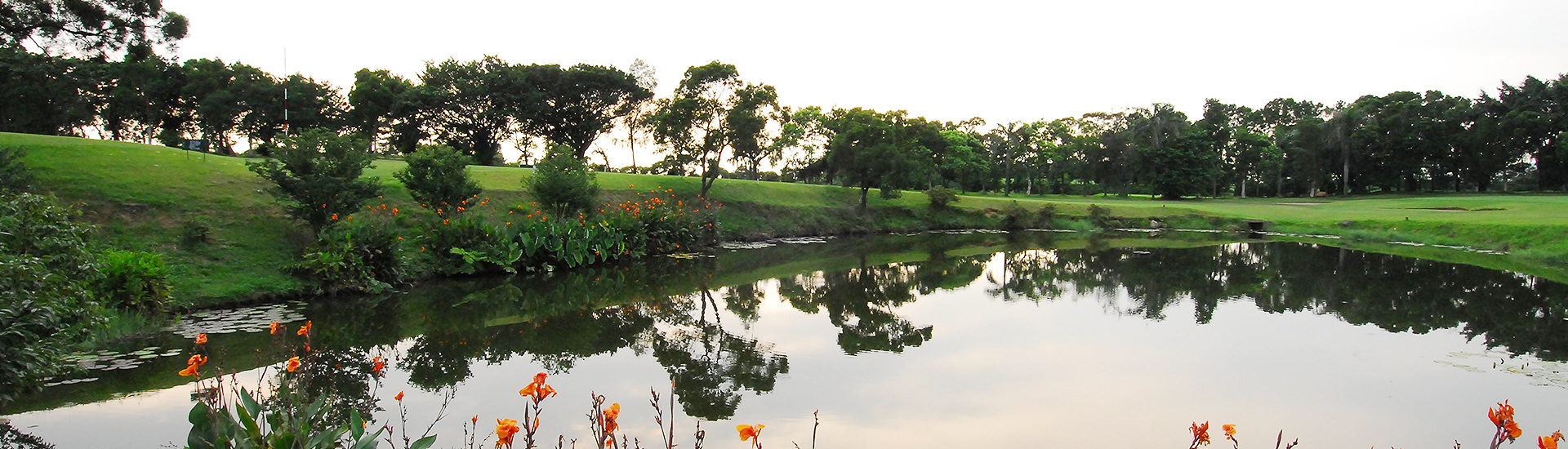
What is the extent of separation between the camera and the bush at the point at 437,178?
18984mm

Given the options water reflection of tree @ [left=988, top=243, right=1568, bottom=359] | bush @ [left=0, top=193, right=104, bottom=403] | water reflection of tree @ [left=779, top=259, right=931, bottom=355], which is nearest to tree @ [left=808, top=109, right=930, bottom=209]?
water reflection of tree @ [left=988, top=243, right=1568, bottom=359]

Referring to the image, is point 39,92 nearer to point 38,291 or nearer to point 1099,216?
point 38,291

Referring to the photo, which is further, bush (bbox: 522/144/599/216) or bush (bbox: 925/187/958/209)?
bush (bbox: 925/187/958/209)

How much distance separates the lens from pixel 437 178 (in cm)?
1911

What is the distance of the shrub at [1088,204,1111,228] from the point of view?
3834 centimetres

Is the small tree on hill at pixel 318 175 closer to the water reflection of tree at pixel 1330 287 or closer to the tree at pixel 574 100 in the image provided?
the water reflection of tree at pixel 1330 287

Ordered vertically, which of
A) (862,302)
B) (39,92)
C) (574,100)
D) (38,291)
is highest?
(574,100)

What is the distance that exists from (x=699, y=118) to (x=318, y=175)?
1760 centimetres

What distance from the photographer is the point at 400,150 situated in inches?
1919

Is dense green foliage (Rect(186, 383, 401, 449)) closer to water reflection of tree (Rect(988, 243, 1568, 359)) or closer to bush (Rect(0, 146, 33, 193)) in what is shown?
bush (Rect(0, 146, 33, 193))

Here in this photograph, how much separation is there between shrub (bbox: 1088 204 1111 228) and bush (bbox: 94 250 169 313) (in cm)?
3604

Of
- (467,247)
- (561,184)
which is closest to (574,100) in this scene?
(561,184)

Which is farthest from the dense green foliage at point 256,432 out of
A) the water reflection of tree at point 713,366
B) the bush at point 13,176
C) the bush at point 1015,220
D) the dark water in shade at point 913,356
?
the bush at point 1015,220

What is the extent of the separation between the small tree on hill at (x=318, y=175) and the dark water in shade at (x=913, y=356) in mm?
2649
